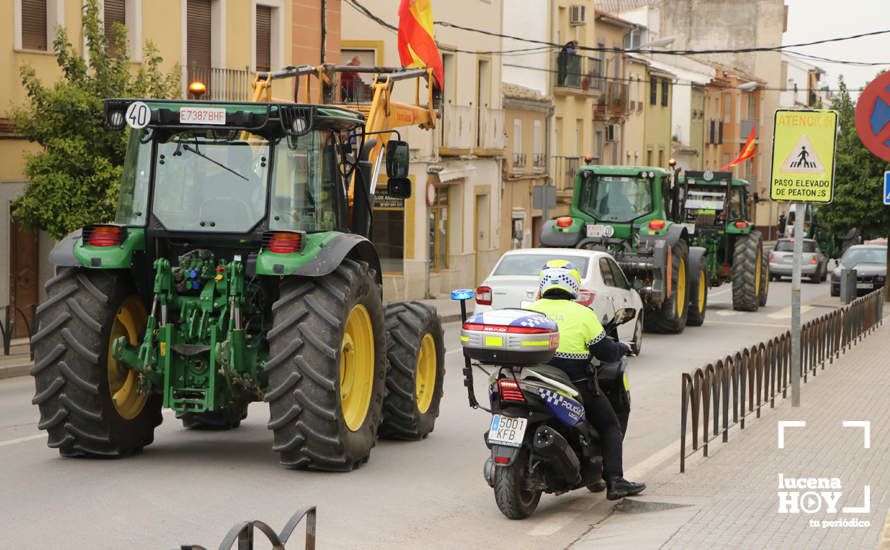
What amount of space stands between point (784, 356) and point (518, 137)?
3270cm

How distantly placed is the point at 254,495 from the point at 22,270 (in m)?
14.0

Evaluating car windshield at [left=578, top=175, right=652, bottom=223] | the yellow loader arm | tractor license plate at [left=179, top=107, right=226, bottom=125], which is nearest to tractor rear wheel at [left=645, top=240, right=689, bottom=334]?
car windshield at [left=578, top=175, right=652, bottom=223]

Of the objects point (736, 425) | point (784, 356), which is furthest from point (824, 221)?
Result: point (736, 425)

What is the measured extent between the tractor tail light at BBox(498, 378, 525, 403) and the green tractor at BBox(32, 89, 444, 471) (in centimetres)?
154

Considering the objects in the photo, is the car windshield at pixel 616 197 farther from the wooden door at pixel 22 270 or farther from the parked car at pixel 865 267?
the parked car at pixel 865 267

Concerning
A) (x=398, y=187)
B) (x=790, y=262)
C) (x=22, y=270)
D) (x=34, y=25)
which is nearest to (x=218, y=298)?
(x=398, y=187)

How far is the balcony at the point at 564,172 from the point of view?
5250 cm

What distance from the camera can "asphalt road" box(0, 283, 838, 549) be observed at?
332 inches

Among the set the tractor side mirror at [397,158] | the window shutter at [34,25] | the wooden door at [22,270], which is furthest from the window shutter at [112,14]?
the tractor side mirror at [397,158]

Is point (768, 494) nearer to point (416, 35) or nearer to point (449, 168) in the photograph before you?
point (416, 35)

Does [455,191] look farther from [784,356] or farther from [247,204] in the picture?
[247,204]

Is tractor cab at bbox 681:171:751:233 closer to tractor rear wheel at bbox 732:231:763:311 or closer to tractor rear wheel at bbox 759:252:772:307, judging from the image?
tractor rear wheel at bbox 732:231:763:311

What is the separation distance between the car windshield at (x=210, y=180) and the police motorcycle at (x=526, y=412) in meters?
2.38

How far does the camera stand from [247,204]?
10547 millimetres
